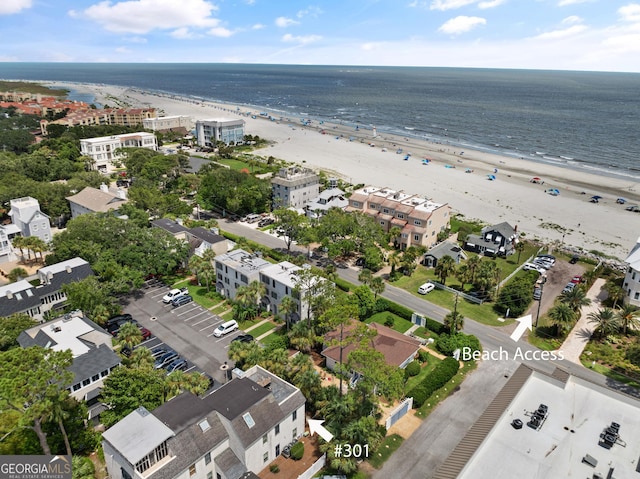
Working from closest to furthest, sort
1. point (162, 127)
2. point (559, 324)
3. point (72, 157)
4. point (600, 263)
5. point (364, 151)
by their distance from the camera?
point (559, 324) → point (600, 263) → point (72, 157) → point (364, 151) → point (162, 127)

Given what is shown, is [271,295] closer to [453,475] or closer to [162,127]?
[453,475]

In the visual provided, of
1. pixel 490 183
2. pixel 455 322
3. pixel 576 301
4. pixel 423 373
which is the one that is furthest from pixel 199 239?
pixel 490 183

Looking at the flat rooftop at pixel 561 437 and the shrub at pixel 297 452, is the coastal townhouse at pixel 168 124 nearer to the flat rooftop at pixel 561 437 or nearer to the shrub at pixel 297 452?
the shrub at pixel 297 452

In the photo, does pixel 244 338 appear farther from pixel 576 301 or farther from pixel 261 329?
pixel 576 301

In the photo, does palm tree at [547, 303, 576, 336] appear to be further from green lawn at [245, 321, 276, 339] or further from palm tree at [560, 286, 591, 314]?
green lawn at [245, 321, 276, 339]

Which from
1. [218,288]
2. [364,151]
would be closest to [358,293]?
[218,288]

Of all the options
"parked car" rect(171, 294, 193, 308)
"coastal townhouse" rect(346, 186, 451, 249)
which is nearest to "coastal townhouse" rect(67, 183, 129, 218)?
"parked car" rect(171, 294, 193, 308)

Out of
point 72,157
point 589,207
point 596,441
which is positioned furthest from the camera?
point 72,157
